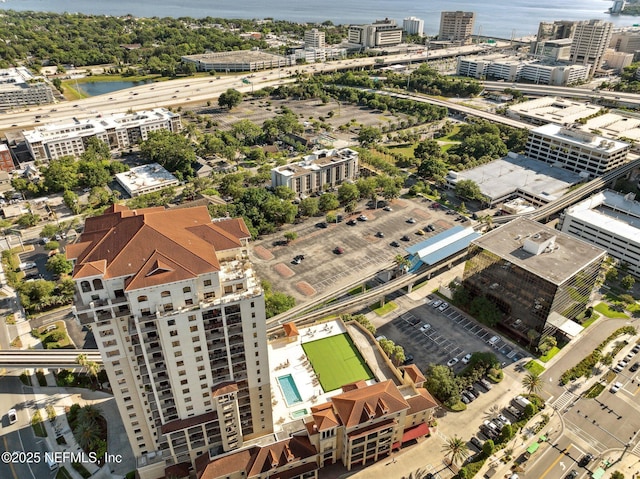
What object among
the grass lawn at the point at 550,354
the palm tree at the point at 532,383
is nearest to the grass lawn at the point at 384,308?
the palm tree at the point at 532,383

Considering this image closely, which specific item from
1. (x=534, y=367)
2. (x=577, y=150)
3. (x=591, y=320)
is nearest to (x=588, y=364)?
(x=534, y=367)

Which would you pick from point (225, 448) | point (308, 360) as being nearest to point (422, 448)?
point (308, 360)

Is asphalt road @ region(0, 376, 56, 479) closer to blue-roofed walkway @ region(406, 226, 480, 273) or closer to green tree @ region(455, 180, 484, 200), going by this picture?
blue-roofed walkway @ region(406, 226, 480, 273)

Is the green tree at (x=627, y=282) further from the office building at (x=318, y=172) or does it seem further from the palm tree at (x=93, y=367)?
A: the palm tree at (x=93, y=367)

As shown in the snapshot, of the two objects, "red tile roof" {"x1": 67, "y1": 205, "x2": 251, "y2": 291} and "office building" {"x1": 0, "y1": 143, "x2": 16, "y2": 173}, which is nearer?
"red tile roof" {"x1": 67, "y1": 205, "x2": 251, "y2": 291}

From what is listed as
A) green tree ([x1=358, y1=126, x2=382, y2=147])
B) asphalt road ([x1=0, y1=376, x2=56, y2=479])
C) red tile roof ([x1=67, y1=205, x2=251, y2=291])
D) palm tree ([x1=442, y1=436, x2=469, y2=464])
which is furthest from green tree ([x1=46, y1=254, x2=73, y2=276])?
green tree ([x1=358, y1=126, x2=382, y2=147])

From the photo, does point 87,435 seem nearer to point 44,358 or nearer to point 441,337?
point 44,358

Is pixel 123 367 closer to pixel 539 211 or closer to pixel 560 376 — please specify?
pixel 560 376
